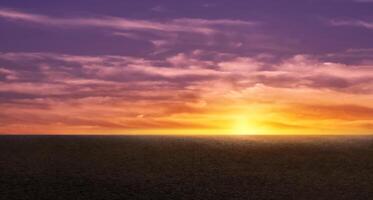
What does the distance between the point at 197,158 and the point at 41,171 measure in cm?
1096

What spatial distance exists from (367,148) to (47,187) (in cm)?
2798

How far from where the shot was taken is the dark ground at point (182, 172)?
966 inches

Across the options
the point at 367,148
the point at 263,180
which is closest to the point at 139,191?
the point at 263,180

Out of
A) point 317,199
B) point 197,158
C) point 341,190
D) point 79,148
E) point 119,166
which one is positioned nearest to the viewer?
point 317,199

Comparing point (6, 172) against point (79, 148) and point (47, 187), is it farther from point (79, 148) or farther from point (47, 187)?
point (79, 148)

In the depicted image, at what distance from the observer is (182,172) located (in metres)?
30.1

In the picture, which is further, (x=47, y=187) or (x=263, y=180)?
(x=263, y=180)

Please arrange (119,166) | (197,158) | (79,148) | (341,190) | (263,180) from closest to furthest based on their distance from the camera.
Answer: (341,190) < (263,180) < (119,166) < (197,158) < (79,148)

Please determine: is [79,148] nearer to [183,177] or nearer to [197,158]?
[197,158]

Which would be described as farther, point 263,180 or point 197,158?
point 197,158

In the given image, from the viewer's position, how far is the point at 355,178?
1134 inches

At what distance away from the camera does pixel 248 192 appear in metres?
25.0

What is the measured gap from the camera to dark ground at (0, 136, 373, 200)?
80.5 ft

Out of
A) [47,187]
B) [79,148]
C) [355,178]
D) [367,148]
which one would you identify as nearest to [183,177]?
[47,187]
